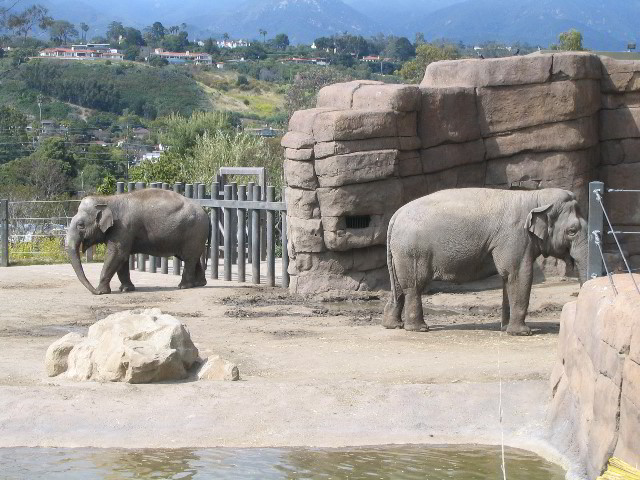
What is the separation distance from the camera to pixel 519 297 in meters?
12.4

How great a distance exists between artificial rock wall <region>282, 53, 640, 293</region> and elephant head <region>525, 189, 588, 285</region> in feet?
10.6

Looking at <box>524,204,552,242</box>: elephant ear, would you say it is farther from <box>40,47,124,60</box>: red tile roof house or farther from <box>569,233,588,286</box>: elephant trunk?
<box>40,47,124,60</box>: red tile roof house

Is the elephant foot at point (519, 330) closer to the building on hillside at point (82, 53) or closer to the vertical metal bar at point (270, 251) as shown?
the vertical metal bar at point (270, 251)

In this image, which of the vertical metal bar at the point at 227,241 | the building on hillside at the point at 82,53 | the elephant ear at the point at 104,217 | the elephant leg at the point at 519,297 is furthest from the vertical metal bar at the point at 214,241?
the building on hillside at the point at 82,53

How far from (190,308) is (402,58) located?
470 ft

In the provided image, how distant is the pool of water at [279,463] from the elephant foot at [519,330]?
381cm

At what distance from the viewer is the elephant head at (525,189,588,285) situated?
12438mm

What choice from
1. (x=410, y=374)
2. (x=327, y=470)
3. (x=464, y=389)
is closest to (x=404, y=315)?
(x=410, y=374)

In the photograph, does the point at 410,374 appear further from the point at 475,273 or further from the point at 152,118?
the point at 152,118

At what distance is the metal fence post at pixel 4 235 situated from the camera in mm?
20469

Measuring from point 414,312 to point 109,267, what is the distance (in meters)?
5.35

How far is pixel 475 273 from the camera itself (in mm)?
12859

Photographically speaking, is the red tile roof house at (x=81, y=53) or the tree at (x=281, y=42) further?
the tree at (x=281, y=42)

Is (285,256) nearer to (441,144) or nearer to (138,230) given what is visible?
(138,230)
